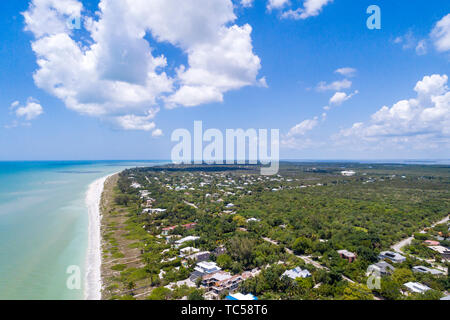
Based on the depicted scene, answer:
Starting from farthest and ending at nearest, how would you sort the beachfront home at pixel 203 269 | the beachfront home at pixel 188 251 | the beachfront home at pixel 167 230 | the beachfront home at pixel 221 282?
the beachfront home at pixel 167 230
the beachfront home at pixel 188 251
the beachfront home at pixel 203 269
the beachfront home at pixel 221 282

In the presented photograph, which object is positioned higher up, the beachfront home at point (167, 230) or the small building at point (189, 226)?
the small building at point (189, 226)

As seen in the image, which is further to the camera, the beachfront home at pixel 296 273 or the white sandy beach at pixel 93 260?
the beachfront home at pixel 296 273

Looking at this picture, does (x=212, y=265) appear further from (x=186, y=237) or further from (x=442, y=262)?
(x=442, y=262)

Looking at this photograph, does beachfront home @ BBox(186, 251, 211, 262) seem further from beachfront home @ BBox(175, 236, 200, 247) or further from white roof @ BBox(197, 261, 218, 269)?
beachfront home @ BBox(175, 236, 200, 247)

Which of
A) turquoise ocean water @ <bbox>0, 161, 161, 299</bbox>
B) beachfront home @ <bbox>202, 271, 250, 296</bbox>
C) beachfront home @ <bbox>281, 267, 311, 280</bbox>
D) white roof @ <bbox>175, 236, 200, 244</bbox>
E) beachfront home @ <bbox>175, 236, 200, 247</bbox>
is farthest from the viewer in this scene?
white roof @ <bbox>175, 236, 200, 244</bbox>

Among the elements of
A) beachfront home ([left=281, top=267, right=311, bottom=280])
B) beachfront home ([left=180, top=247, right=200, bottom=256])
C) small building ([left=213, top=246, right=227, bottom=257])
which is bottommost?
beachfront home ([left=180, top=247, right=200, bottom=256])

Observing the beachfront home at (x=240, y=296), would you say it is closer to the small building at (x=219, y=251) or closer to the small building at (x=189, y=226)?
the small building at (x=219, y=251)

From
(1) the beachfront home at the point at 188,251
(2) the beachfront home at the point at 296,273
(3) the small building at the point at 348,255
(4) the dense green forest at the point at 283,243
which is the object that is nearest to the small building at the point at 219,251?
(4) the dense green forest at the point at 283,243

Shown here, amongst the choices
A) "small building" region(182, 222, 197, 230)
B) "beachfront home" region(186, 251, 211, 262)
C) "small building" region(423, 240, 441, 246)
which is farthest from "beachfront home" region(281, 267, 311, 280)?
"small building" region(423, 240, 441, 246)
